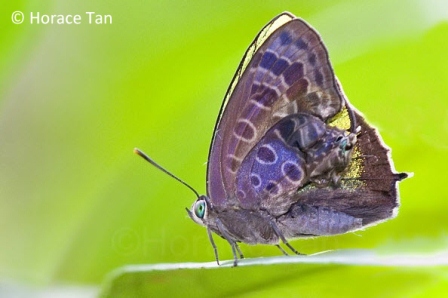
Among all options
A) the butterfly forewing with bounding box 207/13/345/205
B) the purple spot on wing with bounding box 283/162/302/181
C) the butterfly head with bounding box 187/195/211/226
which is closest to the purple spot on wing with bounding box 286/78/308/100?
the butterfly forewing with bounding box 207/13/345/205

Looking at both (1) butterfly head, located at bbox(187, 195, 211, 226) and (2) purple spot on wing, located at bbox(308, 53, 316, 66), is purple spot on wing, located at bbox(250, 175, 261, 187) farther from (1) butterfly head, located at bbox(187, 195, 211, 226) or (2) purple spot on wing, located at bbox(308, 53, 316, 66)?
(2) purple spot on wing, located at bbox(308, 53, 316, 66)

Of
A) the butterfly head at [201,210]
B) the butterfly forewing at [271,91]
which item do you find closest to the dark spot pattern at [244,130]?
the butterfly forewing at [271,91]

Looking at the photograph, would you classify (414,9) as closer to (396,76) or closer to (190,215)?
(396,76)

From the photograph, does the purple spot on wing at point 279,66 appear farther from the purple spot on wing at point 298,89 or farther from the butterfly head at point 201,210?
the butterfly head at point 201,210

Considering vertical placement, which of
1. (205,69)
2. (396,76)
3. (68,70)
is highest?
(396,76)

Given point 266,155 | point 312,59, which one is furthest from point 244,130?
point 312,59

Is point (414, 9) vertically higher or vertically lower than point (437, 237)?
higher

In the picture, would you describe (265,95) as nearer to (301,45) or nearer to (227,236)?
(301,45)

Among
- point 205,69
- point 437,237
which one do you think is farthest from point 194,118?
point 437,237
